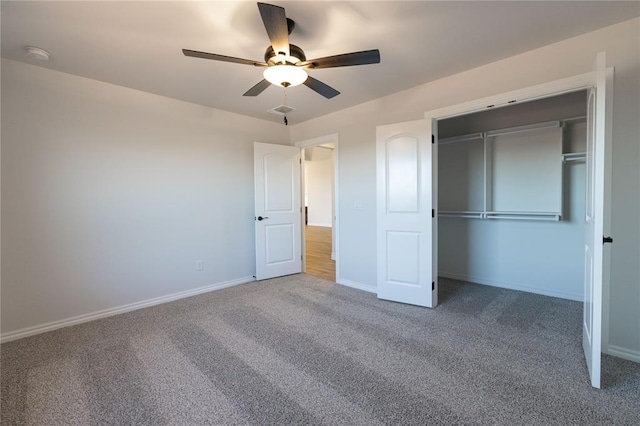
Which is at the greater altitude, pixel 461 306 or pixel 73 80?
pixel 73 80

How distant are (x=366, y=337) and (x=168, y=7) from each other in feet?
9.47

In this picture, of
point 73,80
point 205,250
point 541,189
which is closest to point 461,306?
point 541,189

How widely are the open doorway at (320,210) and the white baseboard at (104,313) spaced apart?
1.57 meters

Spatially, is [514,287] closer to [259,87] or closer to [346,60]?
[346,60]

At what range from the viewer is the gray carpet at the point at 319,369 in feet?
5.24

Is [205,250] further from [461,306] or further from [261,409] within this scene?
[461,306]

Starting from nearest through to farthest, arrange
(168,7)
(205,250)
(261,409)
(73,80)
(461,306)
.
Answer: (261,409) < (168,7) < (73,80) < (461,306) < (205,250)

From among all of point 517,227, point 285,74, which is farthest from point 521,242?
point 285,74

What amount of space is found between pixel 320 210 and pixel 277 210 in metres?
6.89

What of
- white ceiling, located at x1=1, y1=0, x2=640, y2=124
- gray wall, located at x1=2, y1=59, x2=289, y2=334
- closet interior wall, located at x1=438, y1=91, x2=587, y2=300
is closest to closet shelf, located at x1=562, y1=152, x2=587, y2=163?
closet interior wall, located at x1=438, y1=91, x2=587, y2=300

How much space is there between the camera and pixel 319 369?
2.00 m

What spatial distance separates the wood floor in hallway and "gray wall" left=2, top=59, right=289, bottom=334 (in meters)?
1.34

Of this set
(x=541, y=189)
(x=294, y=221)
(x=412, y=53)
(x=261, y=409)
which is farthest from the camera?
(x=294, y=221)

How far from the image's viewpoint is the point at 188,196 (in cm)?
361
